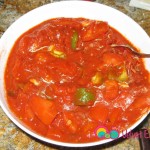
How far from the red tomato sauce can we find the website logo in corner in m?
0.02

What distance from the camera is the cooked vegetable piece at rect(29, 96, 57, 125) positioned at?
1.71 meters

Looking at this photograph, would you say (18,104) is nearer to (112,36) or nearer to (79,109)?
(79,109)

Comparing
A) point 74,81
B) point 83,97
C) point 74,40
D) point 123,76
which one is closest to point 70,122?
point 83,97

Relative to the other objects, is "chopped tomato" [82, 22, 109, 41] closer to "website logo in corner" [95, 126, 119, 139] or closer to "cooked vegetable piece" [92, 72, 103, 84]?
"cooked vegetable piece" [92, 72, 103, 84]

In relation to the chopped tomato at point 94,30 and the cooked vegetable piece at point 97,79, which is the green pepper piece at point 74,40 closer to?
the chopped tomato at point 94,30

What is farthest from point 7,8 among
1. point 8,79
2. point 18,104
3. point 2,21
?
point 18,104

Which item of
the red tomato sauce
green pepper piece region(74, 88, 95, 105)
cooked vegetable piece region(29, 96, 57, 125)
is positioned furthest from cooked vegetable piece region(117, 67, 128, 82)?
cooked vegetable piece region(29, 96, 57, 125)

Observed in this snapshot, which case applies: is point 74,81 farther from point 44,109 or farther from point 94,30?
point 94,30

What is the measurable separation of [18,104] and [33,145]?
1.38ft

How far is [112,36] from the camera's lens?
6.93 ft

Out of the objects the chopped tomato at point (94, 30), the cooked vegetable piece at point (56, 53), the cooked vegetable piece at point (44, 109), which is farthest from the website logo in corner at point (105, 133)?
the chopped tomato at point (94, 30)

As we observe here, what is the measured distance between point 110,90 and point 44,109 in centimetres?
42

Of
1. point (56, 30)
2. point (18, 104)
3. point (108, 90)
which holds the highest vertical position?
point (56, 30)

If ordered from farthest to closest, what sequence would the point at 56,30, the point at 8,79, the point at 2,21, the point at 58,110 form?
the point at 2,21
the point at 56,30
the point at 8,79
the point at 58,110
